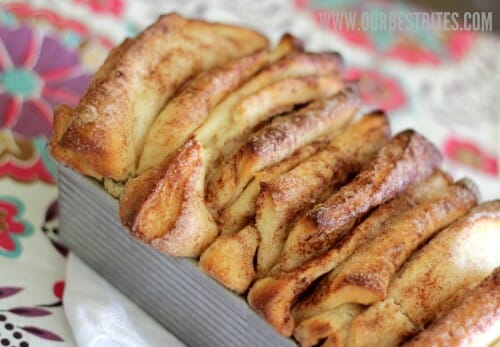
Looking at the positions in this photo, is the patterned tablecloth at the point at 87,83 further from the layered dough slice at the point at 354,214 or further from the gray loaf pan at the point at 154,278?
the layered dough slice at the point at 354,214

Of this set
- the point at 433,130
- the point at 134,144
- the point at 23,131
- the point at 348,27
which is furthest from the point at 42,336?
the point at 348,27

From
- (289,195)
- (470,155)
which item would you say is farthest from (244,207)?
(470,155)

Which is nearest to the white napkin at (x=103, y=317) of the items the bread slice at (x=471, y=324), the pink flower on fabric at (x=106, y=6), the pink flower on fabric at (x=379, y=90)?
the bread slice at (x=471, y=324)

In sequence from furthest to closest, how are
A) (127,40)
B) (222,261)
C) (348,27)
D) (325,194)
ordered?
(348,27) < (127,40) < (325,194) < (222,261)

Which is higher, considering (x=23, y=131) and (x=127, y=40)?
(x=127, y=40)

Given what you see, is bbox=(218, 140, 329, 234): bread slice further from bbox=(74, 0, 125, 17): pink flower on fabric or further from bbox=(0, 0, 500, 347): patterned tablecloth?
bbox=(74, 0, 125, 17): pink flower on fabric

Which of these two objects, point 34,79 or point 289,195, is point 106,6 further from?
point 289,195

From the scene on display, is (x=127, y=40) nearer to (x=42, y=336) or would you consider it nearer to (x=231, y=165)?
(x=231, y=165)

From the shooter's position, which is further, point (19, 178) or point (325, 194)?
point (19, 178)
